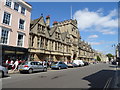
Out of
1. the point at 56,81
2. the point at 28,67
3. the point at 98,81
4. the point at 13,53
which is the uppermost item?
the point at 13,53

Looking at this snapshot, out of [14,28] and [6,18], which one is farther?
[14,28]

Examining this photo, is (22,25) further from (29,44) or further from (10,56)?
(10,56)

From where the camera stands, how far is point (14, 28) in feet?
65.7

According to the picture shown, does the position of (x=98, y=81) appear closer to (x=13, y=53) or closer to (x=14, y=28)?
(x=13, y=53)

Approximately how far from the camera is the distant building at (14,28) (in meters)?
18.1

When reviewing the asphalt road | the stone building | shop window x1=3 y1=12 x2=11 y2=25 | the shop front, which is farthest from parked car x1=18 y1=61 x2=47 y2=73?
shop window x1=3 y1=12 x2=11 y2=25

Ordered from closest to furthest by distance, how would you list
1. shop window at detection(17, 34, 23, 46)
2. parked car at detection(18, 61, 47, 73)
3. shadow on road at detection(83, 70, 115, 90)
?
shadow on road at detection(83, 70, 115, 90) < parked car at detection(18, 61, 47, 73) < shop window at detection(17, 34, 23, 46)

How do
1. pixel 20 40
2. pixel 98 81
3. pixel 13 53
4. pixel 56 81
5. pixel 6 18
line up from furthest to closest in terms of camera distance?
1. pixel 20 40
2. pixel 13 53
3. pixel 6 18
4. pixel 98 81
5. pixel 56 81

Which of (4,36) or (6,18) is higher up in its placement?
(6,18)

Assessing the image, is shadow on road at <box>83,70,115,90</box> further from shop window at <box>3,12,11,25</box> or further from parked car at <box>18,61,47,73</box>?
shop window at <box>3,12,11,25</box>

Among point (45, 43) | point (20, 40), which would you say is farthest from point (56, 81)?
point (45, 43)

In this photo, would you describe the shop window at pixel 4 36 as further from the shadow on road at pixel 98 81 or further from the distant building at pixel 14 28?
the shadow on road at pixel 98 81

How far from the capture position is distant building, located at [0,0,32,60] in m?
18.1

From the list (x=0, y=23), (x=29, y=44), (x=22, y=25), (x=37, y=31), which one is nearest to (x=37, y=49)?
(x=29, y=44)
